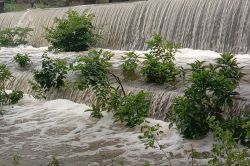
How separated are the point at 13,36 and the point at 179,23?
223 inches

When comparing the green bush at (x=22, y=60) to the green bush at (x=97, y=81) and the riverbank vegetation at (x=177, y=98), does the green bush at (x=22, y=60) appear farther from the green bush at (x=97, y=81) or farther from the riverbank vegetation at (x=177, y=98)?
the green bush at (x=97, y=81)

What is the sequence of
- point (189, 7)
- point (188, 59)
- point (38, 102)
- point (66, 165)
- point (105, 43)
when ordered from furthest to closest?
point (105, 43) < point (189, 7) < point (188, 59) < point (38, 102) < point (66, 165)

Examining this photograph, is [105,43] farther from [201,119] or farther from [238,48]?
[201,119]

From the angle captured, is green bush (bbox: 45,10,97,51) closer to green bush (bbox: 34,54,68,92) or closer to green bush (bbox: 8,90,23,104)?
green bush (bbox: 34,54,68,92)

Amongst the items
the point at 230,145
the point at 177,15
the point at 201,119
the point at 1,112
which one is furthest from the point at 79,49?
the point at 230,145

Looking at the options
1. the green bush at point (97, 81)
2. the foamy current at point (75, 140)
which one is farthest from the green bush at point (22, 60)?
the green bush at point (97, 81)

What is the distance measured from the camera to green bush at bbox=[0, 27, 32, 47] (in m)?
14.6

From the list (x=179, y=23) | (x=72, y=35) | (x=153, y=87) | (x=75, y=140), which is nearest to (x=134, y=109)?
(x=75, y=140)

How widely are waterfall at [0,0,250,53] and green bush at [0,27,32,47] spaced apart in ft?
2.10

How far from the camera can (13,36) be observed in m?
14.9

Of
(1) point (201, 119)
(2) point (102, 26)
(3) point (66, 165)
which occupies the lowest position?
(3) point (66, 165)

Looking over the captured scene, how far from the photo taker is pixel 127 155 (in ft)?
18.6

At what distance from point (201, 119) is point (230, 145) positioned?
1.69m

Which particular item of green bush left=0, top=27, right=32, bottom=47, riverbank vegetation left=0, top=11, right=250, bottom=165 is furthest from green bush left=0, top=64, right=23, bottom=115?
green bush left=0, top=27, right=32, bottom=47
